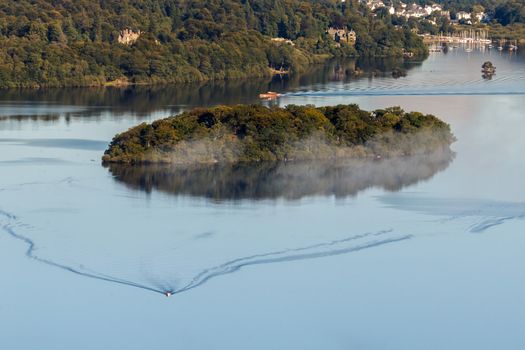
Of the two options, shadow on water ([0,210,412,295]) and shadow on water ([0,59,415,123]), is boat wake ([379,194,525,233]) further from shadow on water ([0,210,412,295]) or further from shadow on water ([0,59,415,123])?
shadow on water ([0,59,415,123])

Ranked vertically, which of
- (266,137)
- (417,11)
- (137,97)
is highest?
(417,11)

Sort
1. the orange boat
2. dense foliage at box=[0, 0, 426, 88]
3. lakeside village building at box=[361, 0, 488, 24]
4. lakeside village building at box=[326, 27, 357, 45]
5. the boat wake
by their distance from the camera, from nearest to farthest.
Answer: the boat wake → the orange boat → dense foliage at box=[0, 0, 426, 88] → lakeside village building at box=[326, 27, 357, 45] → lakeside village building at box=[361, 0, 488, 24]

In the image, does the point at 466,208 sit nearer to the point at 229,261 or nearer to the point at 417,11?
the point at 229,261

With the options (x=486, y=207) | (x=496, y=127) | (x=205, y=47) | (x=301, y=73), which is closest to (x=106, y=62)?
(x=205, y=47)

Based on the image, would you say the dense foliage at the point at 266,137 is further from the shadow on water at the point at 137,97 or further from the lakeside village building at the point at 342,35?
the lakeside village building at the point at 342,35

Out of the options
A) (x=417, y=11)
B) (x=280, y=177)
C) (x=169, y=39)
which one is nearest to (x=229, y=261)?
(x=280, y=177)

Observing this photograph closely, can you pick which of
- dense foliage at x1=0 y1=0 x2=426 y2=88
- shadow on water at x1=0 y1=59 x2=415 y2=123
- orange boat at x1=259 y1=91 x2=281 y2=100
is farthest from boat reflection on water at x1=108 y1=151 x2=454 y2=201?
dense foliage at x1=0 y1=0 x2=426 y2=88

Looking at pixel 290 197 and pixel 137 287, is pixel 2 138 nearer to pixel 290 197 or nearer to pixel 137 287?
pixel 290 197
